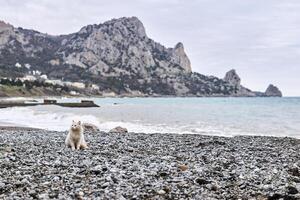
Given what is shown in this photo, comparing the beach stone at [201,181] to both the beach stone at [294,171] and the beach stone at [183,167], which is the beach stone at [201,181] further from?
the beach stone at [294,171]

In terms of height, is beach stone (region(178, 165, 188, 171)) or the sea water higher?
beach stone (region(178, 165, 188, 171))

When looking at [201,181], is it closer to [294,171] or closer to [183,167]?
[183,167]

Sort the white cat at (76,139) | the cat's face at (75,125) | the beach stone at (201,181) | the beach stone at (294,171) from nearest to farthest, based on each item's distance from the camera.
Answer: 1. the beach stone at (201,181)
2. the beach stone at (294,171)
3. the cat's face at (75,125)
4. the white cat at (76,139)

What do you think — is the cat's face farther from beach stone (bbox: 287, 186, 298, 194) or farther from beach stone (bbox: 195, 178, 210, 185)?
beach stone (bbox: 287, 186, 298, 194)

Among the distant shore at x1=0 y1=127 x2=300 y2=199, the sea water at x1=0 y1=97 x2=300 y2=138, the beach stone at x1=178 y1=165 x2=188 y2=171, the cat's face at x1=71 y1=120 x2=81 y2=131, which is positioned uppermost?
the cat's face at x1=71 y1=120 x2=81 y2=131

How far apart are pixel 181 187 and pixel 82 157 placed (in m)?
6.42

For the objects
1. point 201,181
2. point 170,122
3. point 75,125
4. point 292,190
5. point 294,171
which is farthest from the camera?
point 170,122

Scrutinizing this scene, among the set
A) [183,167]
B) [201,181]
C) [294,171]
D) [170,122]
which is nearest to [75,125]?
[183,167]

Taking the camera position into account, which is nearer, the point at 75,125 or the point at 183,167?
the point at 183,167

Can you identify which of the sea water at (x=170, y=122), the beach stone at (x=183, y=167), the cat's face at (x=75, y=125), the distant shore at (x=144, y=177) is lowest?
the sea water at (x=170, y=122)

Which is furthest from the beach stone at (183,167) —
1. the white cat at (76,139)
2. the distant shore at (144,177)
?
the white cat at (76,139)

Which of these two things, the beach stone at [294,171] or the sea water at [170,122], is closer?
the beach stone at [294,171]

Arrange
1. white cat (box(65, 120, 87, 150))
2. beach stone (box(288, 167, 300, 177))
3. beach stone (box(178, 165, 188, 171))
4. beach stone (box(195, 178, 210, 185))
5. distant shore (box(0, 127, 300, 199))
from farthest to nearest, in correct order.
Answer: white cat (box(65, 120, 87, 150)), beach stone (box(178, 165, 188, 171)), beach stone (box(288, 167, 300, 177)), beach stone (box(195, 178, 210, 185)), distant shore (box(0, 127, 300, 199))

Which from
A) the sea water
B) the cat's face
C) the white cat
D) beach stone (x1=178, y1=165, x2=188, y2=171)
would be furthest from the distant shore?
the sea water
